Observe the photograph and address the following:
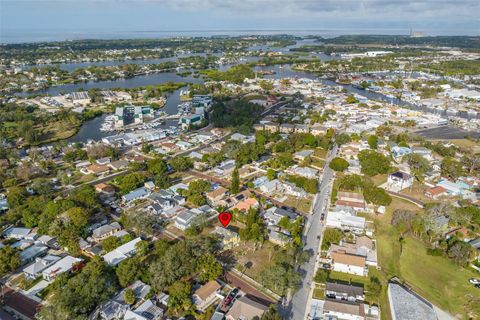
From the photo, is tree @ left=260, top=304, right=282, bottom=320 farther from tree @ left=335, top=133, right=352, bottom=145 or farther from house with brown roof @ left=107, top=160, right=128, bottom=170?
→ tree @ left=335, top=133, right=352, bottom=145

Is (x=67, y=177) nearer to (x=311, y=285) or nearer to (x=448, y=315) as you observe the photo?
(x=311, y=285)

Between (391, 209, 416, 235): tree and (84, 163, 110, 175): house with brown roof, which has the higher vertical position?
(84, 163, 110, 175): house with brown roof

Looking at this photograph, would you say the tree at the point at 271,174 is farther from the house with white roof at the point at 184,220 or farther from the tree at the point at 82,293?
the tree at the point at 82,293

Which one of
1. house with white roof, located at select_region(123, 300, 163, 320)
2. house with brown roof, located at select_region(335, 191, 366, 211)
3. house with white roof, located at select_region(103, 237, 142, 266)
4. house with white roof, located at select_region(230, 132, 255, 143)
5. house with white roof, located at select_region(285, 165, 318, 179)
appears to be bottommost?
house with white roof, located at select_region(123, 300, 163, 320)

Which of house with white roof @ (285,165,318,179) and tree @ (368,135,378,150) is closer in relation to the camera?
house with white roof @ (285,165,318,179)

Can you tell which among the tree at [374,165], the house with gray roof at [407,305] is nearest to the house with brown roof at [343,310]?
the house with gray roof at [407,305]

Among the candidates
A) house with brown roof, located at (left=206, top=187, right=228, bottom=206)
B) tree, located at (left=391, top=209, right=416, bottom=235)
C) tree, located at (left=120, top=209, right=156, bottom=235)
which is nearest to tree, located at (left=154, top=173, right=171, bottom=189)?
house with brown roof, located at (left=206, top=187, right=228, bottom=206)

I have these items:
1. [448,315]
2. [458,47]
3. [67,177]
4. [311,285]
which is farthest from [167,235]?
[458,47]
